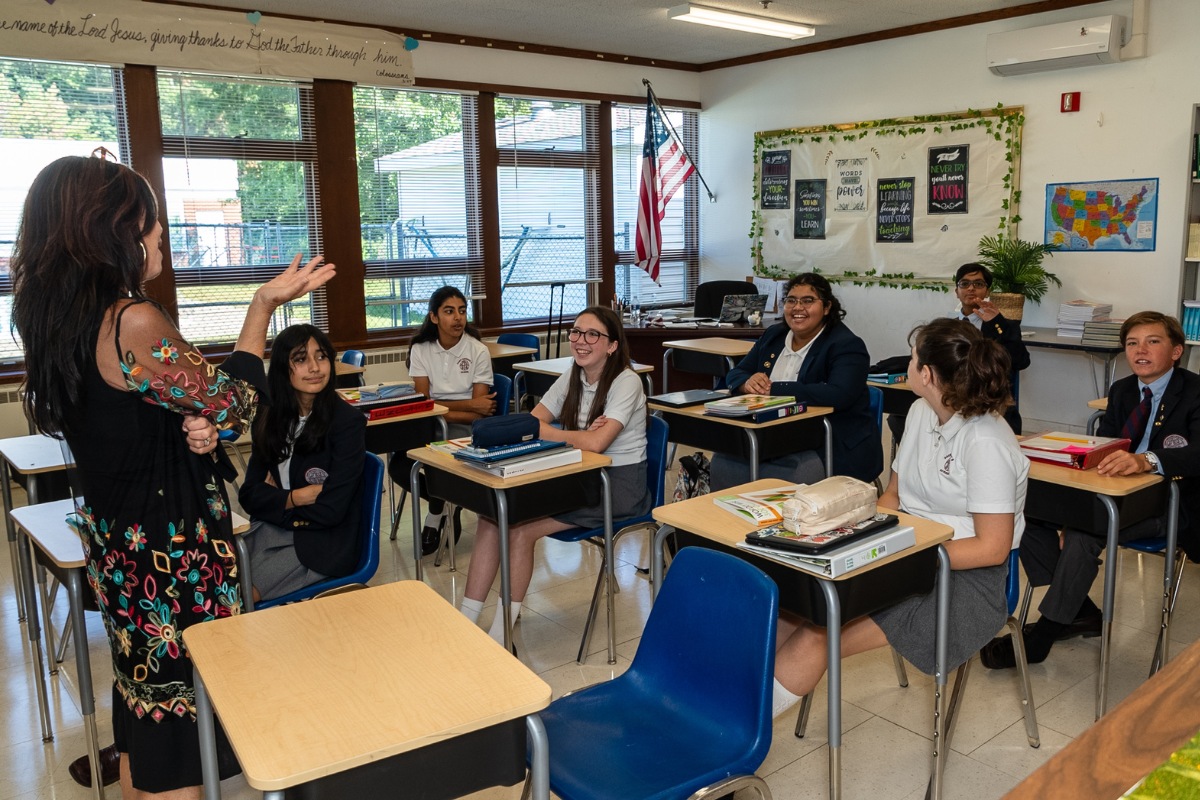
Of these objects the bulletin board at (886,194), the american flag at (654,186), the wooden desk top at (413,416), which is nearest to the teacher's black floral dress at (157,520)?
the wooden desk top at (413,416)

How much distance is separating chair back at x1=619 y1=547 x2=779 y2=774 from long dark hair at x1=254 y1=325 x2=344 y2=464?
4.31ft

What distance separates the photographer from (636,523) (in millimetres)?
3346

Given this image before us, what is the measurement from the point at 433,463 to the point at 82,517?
1.31 m

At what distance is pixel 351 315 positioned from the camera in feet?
22.5

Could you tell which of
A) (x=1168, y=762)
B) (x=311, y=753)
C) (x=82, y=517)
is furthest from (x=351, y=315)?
(x=1168, y=762)

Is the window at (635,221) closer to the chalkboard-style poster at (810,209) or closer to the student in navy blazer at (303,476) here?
the chalkboard-style poster at (810,209)

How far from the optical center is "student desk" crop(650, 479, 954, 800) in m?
2.05

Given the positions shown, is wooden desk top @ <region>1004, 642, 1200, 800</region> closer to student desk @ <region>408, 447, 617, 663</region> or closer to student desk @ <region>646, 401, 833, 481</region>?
student desk @ <region>408, 447, 617, 663</region>

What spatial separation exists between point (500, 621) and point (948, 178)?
5124 mm

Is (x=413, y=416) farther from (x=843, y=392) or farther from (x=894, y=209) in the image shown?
(x=894, y=209)

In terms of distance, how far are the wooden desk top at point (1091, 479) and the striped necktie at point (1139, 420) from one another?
18.7 inches

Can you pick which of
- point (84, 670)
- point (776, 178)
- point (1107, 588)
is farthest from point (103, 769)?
point (776, 178)

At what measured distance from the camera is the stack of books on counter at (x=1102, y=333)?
587 centimetres

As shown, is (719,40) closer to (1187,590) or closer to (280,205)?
(280,205)
